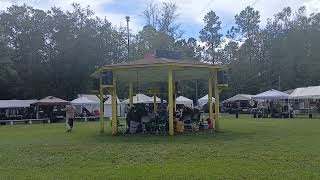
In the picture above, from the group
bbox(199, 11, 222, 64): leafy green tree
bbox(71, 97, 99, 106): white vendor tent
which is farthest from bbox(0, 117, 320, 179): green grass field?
bbox(199, 11, 222, 64): leafy green tree

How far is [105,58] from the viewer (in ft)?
210

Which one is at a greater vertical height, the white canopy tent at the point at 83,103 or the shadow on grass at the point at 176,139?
the white canopy tent at the point at 83,103

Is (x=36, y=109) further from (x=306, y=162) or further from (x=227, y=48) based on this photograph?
(x=227, y=48)

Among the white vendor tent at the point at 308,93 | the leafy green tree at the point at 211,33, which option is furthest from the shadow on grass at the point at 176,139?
the leafy green tree at the point at 211,33

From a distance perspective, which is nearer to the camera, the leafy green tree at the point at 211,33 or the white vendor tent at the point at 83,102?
the white vendor tent at the point at 83,102

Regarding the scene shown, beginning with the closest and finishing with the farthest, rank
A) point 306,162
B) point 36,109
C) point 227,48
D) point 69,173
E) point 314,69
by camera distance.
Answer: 1. point 69,173
2. point 306,162
3. point 36,109
4. point 314,69
5. point 227,48

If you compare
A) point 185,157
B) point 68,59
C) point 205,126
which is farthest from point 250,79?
point 185,157

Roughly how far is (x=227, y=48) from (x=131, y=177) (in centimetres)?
7977

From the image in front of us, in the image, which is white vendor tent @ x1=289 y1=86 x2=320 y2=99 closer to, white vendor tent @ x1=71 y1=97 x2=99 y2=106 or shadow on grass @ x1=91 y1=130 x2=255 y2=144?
white vendor tent @ x1=71 y1=97 x2=99 y2=106

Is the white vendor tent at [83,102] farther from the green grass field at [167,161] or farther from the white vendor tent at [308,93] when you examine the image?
the green grass field at [167,161]

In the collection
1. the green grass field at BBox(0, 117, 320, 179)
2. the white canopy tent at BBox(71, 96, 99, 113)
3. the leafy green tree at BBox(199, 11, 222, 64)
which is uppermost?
the leafy green tree at BBox(199, 11, 222, 64)

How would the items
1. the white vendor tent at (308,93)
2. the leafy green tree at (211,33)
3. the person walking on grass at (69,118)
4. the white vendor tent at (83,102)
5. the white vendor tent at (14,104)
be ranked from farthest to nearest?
1. the leafy green tree at (211,33)
2. the white vendor tent at (14,104)
3. the white vendor tent at (83,102)
4. the white vendor tent at (308,93)
5. the person walking on grass at (69,118)

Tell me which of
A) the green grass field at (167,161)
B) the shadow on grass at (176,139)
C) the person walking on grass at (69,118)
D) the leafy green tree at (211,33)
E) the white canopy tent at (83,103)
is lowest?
the green grass field at (167,161)

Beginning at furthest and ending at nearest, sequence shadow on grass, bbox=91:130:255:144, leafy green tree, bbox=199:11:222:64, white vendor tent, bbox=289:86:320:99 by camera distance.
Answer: leafy green tree, bbox=199:11:222:64 < white vendor tent, bbox=289:86:320:99 < shadow on grass, bbox=91:130:255:144
